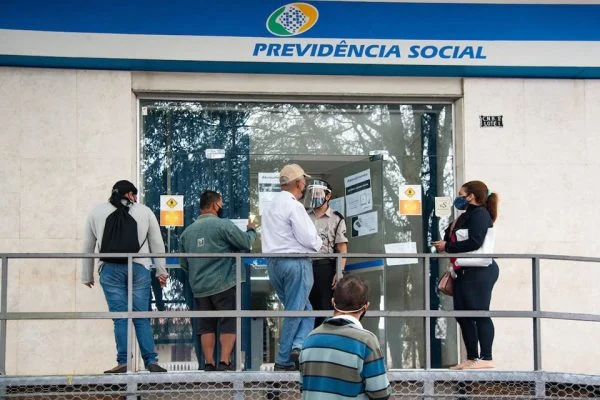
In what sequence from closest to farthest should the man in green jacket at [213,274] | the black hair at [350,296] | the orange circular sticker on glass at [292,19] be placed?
the black hair at [350,296] → the man in green jacket at [213,274] → the orange circular sticker on glass at [292,19]

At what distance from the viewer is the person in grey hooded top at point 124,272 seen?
30.3ft

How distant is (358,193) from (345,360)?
5783 millimetres

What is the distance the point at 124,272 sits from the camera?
9.34 meters

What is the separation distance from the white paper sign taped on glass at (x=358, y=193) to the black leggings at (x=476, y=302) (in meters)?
2.32

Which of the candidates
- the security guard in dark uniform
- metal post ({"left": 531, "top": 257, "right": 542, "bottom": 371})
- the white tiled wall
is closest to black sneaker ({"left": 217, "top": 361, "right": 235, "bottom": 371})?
the security guard in dark uniform

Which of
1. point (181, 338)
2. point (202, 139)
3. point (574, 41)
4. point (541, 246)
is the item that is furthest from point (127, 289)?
point (574, 41)

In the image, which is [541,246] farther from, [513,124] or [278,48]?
[278,48]

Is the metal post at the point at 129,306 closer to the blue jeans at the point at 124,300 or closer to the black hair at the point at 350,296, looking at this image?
the blue jeans at the point at 124,300

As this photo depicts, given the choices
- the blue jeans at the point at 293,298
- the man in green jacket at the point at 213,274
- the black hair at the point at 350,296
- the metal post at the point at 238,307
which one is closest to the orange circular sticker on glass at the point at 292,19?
the man in green jacket at the point at 213,274

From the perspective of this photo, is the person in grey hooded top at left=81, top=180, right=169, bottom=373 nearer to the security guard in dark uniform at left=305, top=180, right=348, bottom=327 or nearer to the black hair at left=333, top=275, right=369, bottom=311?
the security guard in dark uniform at left=305, top=180, right=348, bottom=327

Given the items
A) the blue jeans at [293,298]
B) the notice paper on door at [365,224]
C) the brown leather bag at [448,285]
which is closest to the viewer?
the blue jeans at [293,298]

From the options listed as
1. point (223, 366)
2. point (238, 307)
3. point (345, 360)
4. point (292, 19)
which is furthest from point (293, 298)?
point (292, 19)

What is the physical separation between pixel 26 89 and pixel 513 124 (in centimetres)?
A: 470

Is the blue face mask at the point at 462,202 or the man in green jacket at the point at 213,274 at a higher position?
the blue face mask at the point at 462,202
